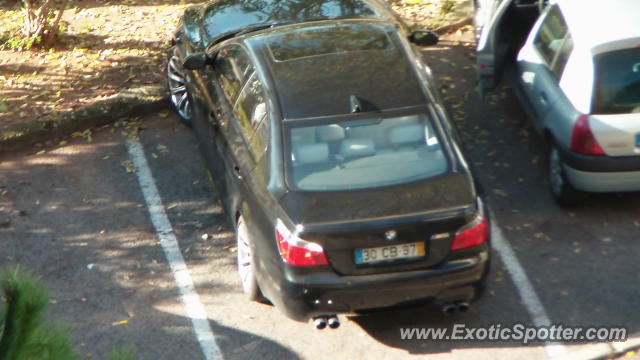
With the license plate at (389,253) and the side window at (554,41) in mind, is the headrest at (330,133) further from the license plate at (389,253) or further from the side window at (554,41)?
the side window at (554,41)

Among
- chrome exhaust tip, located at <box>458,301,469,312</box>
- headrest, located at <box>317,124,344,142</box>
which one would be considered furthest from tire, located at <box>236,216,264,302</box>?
chrome exhaust tip, located at <box>458,301,469,312</box>

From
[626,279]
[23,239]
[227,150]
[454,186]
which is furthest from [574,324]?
[23,239]

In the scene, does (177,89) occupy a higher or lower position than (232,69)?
lower

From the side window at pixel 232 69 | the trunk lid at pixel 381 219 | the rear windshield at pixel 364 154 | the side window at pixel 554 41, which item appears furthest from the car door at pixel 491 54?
the trunk lid at pixel 381 219

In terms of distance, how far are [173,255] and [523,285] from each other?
294 centimetres

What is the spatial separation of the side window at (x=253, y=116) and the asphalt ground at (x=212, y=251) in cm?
124

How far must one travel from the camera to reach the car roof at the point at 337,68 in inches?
283

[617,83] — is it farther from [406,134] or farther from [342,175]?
[342,175]

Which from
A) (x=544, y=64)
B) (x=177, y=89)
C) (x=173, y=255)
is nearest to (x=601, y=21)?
(x=544, y=64)

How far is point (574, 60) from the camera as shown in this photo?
8266 mm

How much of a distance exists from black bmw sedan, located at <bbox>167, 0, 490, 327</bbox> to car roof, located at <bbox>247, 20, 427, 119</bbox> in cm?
1

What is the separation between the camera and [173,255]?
8.26 meters

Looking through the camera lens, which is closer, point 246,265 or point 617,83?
point 246,265

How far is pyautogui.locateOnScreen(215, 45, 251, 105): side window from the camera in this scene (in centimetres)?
789
